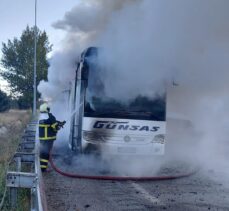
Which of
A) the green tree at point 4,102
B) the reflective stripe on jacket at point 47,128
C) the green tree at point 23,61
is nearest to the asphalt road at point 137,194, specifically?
the reflective stripe on jacket at point 47,128

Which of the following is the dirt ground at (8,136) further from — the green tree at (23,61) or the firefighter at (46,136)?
the green tree at (23,61)

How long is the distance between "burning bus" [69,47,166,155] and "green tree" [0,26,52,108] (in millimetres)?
29092

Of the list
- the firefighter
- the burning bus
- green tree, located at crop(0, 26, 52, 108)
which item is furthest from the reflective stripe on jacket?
green tree, located at crop(0, 26, 52, 108)

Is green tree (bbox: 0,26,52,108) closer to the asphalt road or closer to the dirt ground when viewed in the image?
the dirt ground

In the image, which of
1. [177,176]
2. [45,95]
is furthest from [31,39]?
[177,176]

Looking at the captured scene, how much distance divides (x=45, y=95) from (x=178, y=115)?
448 inches

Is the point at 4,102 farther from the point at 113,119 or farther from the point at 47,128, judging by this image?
the point at 113,119

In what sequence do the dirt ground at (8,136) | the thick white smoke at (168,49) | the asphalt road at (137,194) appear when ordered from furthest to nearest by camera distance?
the dirt ground at (8,136), the thick white smoke at (168,49), the asphalt road at (137,194)

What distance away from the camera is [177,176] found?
8422mm

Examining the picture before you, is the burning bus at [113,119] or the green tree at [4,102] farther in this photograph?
the green tree at [4,102]

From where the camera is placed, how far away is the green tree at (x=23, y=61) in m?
39.1

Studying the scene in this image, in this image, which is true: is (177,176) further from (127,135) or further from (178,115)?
(178,115)

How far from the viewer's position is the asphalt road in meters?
6.13

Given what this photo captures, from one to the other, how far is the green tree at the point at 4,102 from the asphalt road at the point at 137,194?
118 ft
